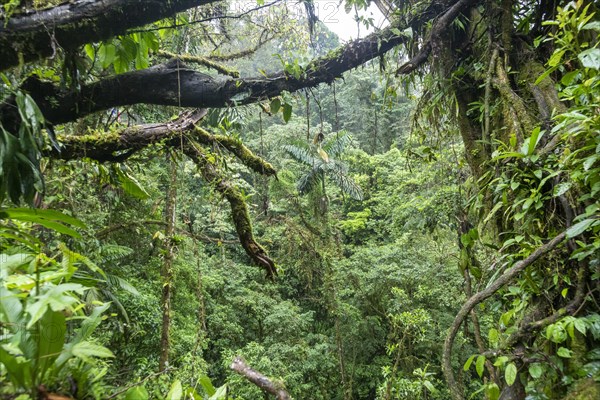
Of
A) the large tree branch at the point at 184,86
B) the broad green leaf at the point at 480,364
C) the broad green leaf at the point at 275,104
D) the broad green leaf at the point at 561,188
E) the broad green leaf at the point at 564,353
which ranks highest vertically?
the large tree branch at the point at 184,86

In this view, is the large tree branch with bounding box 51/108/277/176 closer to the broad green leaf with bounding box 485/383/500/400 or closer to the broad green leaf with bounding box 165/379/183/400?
the broad green leaf with bounding box 165/379/183/400

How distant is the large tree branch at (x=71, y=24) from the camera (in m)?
1.35

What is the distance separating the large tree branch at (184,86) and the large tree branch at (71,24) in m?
0.47

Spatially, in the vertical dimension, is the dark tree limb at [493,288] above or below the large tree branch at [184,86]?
below

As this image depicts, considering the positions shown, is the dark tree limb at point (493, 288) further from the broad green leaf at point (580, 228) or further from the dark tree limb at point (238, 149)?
the dark tree limb at point (238, 149)

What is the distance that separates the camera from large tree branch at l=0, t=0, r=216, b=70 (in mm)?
1354

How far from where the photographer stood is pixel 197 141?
9.16ft

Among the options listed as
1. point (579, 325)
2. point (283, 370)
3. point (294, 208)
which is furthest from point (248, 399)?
point (579, 325)

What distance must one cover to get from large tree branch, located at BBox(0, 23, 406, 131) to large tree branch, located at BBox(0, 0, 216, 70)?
1.53 ft

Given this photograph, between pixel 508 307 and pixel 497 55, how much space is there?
52.1 inches

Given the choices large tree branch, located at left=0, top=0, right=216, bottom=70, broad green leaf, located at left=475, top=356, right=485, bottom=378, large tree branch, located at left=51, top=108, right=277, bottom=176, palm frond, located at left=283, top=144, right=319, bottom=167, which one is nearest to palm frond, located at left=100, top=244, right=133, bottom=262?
large tree branch, located at left=51, top=108, right=277, bottom=176

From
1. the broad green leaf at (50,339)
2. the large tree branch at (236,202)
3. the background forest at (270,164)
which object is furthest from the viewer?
the large tree branch at (236,202)

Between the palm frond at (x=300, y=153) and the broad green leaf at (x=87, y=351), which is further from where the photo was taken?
the palm frond at (x=300, y=153)

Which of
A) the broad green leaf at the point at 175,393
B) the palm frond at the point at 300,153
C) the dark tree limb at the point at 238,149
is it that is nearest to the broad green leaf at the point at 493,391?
the broad green leaf at the point at 175,393
